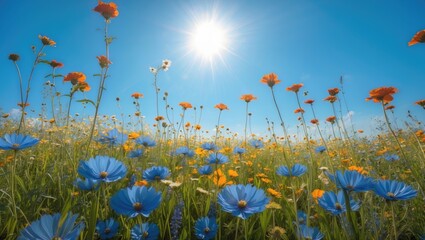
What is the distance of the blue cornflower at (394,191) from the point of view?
96 cm

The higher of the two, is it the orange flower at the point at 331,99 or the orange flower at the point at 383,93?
the orange flower at the point at 331,99

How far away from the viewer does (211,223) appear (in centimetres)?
118

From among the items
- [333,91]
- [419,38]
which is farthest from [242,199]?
[333,91]

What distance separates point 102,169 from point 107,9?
121 centimetres

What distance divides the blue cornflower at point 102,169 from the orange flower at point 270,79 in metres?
1.30

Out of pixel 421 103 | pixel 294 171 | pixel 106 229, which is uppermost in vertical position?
pixel 421 103

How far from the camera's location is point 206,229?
1.14 meters

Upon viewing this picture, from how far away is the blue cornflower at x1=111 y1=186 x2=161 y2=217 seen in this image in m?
0.88

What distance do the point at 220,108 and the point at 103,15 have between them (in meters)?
1.50

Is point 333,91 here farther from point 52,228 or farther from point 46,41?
point 46,41

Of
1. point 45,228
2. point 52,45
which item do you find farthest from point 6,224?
point 52,45

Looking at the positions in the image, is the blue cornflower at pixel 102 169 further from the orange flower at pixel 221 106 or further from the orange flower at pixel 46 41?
the orange flower at pixel 221 106

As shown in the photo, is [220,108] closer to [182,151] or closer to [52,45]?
[182,151]

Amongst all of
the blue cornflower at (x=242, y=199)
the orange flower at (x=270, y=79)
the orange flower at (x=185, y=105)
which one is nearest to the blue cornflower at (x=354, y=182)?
the blue cornflower at (x=242, y=199)
